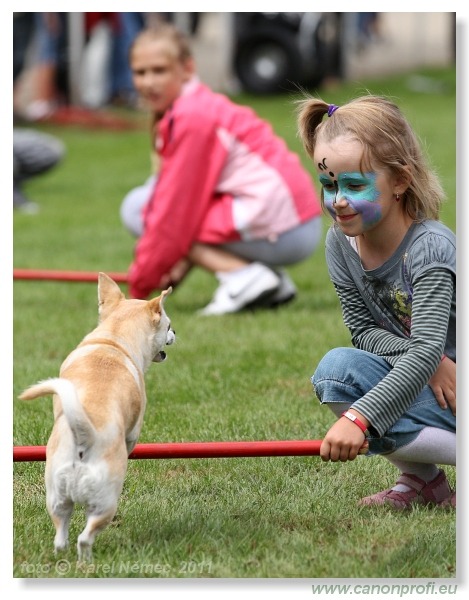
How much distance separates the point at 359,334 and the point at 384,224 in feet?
1.26

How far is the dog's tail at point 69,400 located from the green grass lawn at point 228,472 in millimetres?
375

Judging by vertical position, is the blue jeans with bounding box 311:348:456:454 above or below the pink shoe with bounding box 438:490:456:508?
above

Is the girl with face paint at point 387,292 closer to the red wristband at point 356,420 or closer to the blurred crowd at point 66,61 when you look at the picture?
the red wristband at point 356,420

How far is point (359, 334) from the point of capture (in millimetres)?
3266

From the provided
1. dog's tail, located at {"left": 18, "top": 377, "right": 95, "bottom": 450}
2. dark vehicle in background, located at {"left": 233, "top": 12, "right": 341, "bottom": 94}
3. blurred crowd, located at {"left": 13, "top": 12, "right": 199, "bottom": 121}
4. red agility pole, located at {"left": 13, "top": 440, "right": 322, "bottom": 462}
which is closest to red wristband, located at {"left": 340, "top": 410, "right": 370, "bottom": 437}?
red agility pole, located at {"left": 13, "top": 440, "right": 322, "bottom": 462}

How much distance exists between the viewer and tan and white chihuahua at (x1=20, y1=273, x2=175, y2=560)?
2590 millimetres

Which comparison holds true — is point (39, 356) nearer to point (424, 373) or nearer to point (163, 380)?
point (163, 380)

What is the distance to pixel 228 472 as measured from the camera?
3557mm

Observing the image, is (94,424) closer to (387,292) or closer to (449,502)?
(387,292)

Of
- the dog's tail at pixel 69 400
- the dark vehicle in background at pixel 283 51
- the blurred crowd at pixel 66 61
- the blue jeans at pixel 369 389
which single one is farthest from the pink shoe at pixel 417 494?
the dark vehicle in background at pixel 283 51

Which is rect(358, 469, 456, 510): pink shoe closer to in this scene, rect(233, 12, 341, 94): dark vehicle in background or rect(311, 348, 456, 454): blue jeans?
rect(311, 348, 456, 454): blue jeans

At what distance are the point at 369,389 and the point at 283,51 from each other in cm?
1156

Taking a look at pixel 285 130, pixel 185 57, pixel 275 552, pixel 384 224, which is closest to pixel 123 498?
pixel 275 552
